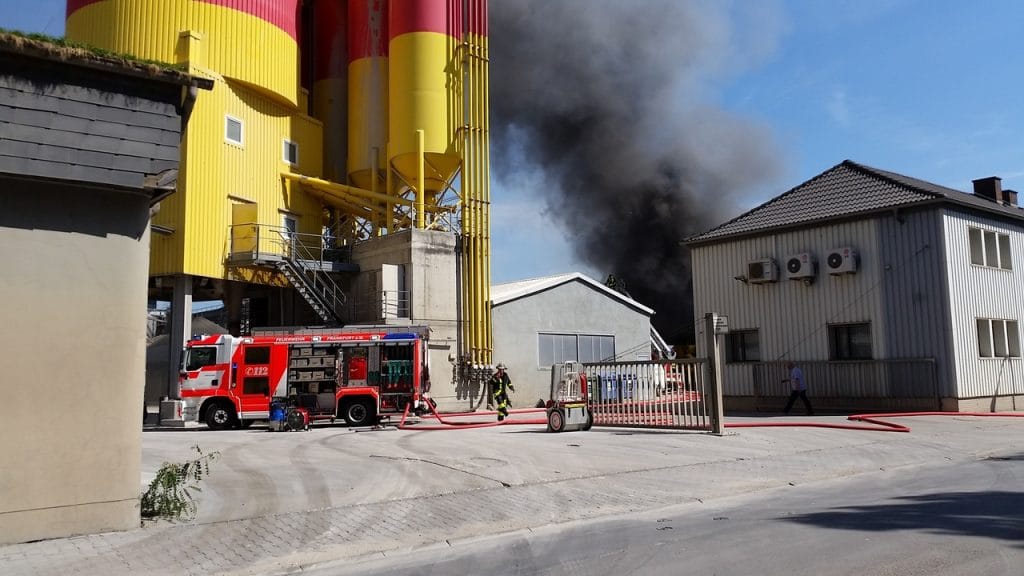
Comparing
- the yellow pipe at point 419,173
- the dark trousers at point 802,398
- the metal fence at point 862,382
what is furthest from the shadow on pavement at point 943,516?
the yellow pipe at point 419,173

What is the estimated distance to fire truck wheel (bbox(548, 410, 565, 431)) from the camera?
17062 mm

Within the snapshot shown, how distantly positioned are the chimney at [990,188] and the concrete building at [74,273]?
2668cm

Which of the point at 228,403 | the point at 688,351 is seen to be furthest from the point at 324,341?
the point at 688,351

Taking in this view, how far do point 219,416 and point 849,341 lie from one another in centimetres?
1731

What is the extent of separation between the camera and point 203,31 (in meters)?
27.9

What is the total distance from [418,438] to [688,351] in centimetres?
3215

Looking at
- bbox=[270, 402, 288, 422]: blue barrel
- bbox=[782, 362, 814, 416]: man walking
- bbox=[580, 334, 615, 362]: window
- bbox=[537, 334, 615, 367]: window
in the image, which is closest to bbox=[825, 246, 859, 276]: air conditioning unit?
bbox=[782, 362, 814, 416]: man walking

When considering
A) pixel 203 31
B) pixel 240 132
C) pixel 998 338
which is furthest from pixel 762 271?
pixel 203 31

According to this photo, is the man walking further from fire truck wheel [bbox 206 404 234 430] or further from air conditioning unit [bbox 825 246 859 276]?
fire truck wheel [bbox 206 404 234 430]

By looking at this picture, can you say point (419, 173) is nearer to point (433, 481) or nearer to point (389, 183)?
point (389, 183)

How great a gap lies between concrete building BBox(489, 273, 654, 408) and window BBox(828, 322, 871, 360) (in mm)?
11896

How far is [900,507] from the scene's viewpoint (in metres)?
8.59

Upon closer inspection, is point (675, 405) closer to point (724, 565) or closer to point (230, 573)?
point (724, 565)

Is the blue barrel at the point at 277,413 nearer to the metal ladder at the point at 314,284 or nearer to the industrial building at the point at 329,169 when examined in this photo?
the industrial building at the point at 329,169
